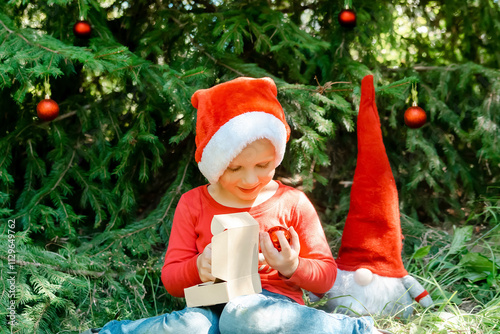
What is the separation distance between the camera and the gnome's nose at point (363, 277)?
83.0 inches

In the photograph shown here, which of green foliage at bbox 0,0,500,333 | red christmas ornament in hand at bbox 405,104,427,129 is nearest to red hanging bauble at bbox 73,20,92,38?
green foliage at bbox 0,0,500,333

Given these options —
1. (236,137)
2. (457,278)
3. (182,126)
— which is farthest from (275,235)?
(457,278)

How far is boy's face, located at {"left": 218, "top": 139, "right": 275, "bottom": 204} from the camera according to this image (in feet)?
5.80

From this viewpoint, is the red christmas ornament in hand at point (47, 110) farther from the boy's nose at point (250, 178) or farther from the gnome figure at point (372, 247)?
the gnome figure at point (372, 247)

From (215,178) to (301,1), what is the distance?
5.48 feet

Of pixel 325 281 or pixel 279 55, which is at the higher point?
pixel 279 55

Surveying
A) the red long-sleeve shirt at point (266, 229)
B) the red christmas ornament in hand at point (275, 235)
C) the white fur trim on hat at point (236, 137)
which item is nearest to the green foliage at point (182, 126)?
the red long-sleeve shirt at point (266, 229)

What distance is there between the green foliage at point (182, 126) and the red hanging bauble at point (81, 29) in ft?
0.19

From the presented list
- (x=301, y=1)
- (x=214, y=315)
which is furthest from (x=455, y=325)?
(x=301, y=1)

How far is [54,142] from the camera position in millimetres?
2764

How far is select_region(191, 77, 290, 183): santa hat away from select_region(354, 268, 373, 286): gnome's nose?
0.64 m

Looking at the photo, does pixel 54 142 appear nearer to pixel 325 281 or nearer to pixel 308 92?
pixel 308 92

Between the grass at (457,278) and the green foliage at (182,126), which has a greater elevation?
the green foliage at (182,126)

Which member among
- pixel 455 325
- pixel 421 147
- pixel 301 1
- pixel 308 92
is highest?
pixel 301 1
